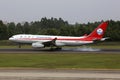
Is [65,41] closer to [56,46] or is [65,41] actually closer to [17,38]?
[56,46]

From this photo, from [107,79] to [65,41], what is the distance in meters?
41.3

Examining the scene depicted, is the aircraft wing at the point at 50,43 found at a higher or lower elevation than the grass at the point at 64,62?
higher

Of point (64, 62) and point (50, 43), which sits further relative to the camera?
point (50, 43)

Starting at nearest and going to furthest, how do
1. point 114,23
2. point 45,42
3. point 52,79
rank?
1. point 52,79
2. point 45,42
3. point 114,23

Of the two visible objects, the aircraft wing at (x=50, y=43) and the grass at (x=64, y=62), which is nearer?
the grass at (x=64, y=62)

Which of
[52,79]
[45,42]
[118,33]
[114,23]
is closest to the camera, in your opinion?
[52,79]

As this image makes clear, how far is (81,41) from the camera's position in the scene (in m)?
59.2

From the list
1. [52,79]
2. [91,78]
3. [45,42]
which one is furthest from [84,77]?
[45,42]

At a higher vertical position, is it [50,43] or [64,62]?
[50,43]

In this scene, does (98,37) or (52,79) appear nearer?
(52,79)

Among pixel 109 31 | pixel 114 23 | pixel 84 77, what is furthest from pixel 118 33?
pixel 84 77

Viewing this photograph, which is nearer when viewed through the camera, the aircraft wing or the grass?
the grass

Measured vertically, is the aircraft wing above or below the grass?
above

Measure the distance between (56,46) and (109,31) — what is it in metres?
53.3
